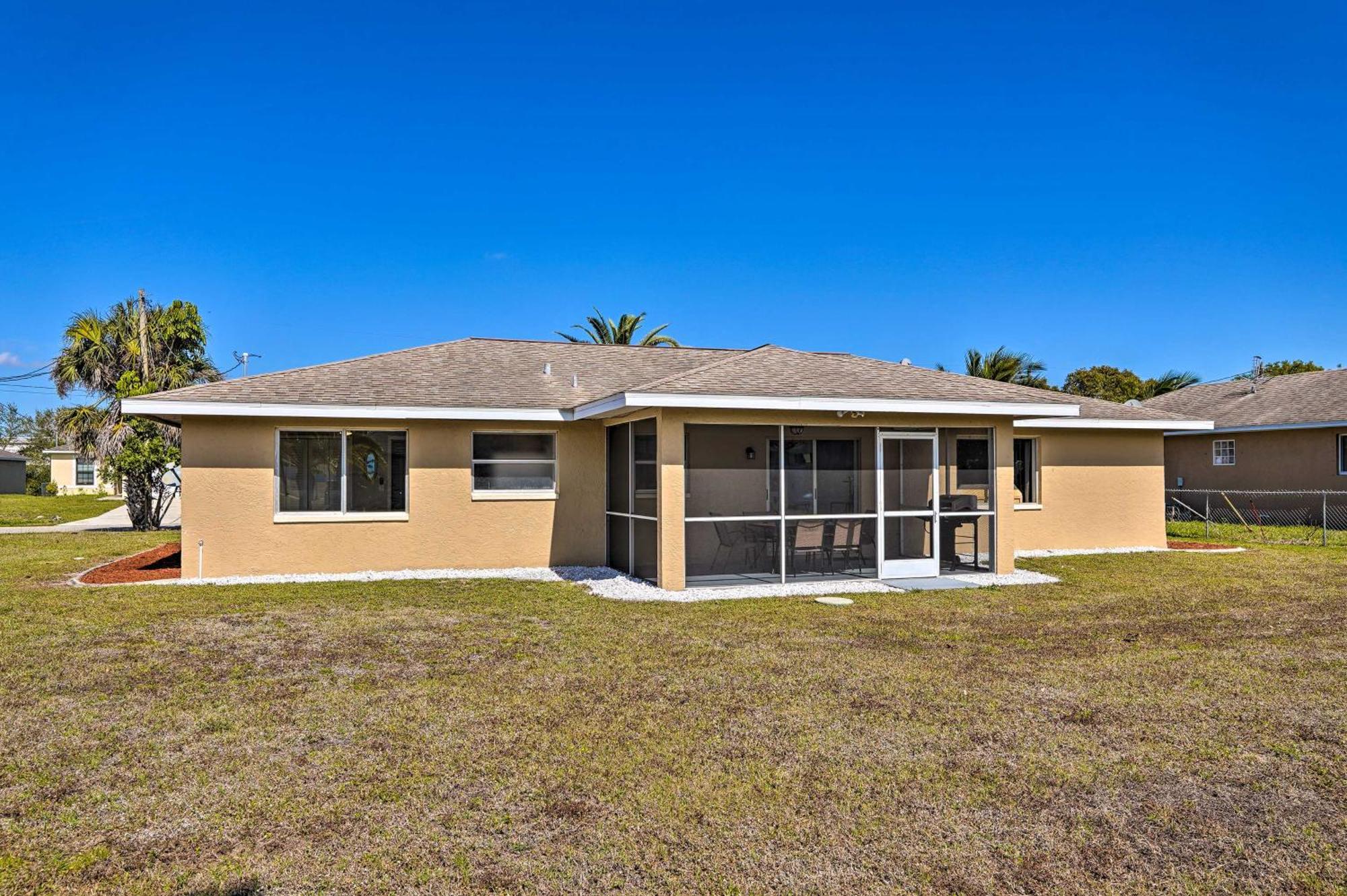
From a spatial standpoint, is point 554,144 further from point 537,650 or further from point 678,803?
point 678,803

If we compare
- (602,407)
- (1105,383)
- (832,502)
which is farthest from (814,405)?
(1105,383)

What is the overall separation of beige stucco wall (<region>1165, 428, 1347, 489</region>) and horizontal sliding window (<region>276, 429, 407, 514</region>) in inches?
952

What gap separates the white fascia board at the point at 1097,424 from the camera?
16.1m

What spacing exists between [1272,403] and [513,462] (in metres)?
24.5

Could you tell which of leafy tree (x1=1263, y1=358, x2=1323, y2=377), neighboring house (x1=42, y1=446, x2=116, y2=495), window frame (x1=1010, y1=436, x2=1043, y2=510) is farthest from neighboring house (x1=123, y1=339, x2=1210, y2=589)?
leafy tree (x1=1263, y1=358, x2=1323, y2=377)

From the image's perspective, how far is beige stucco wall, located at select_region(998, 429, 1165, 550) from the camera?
54.7ft

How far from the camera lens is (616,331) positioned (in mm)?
39031

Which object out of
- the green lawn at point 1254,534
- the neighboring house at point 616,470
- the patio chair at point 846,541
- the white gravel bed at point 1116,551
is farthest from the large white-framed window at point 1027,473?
the patio chair at point 846,541

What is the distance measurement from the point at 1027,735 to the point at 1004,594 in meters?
6.47

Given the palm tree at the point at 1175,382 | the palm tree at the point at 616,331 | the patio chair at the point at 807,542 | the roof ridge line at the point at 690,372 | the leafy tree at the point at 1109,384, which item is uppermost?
the palm tree at the point at 616,331

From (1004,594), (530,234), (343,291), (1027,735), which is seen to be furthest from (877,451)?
(343,291)

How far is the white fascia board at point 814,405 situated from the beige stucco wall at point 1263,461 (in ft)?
51.8

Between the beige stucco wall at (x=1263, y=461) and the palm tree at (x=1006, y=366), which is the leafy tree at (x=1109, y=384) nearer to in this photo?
the palm tree at (x=1006, y=366)

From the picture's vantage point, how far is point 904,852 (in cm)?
362
